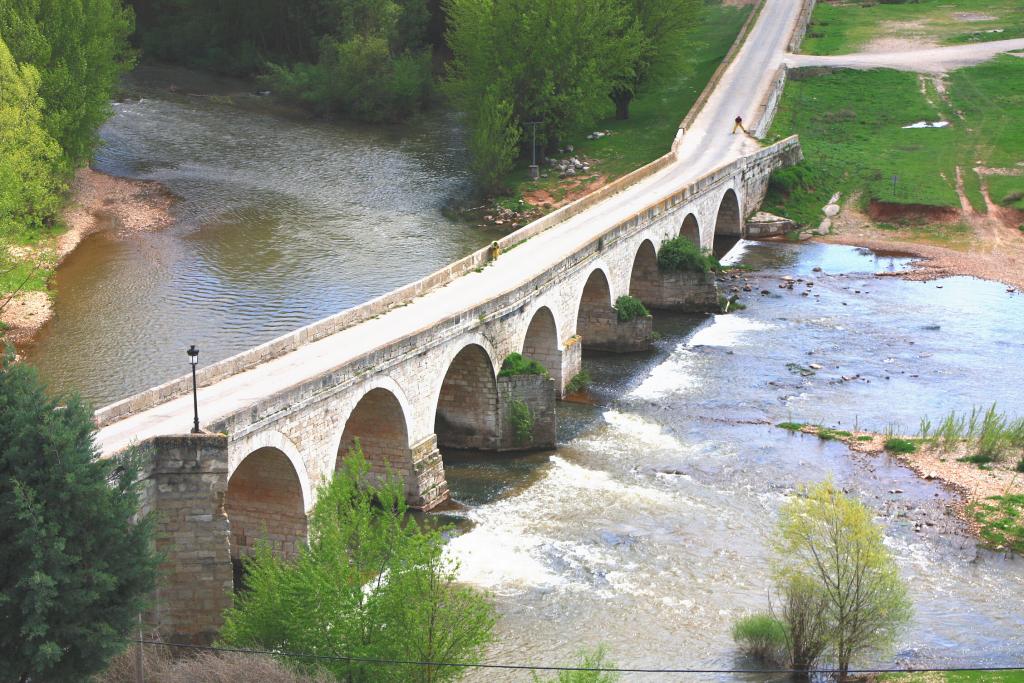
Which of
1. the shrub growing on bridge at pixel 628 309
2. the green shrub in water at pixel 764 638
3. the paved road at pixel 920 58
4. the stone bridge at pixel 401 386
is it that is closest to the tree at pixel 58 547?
the stone bridge at pixel 401 386

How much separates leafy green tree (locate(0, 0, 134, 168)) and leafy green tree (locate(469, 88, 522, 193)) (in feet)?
61.9

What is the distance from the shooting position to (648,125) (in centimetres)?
8000

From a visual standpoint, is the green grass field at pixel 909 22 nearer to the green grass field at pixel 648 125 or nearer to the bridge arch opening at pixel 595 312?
the green grass field at pixel 648 125

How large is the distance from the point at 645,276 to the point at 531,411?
18.5 metres

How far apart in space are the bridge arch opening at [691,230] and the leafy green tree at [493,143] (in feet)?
41.2

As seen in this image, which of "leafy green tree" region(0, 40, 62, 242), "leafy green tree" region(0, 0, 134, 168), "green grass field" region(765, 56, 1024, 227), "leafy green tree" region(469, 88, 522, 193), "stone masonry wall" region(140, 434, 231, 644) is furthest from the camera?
"green grass field" region(765, 56, 1024, 227)

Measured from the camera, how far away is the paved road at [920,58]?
86688 millimetres

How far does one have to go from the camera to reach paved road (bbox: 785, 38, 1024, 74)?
86.7 meters

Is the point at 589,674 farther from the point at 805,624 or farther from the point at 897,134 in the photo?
the point at 897,134

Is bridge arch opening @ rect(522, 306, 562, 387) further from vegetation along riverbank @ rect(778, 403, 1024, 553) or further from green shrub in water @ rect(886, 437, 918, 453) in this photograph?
green shrub in water @ rect(886, 437, 918, 453)

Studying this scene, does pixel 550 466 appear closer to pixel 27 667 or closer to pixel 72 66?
pixel 27 667

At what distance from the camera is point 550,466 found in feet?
127

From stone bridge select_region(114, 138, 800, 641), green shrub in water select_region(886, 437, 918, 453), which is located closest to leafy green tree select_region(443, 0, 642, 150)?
stone bridge select_region(114, 138, 800, 641)

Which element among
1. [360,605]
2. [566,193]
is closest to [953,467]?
[360,605]
